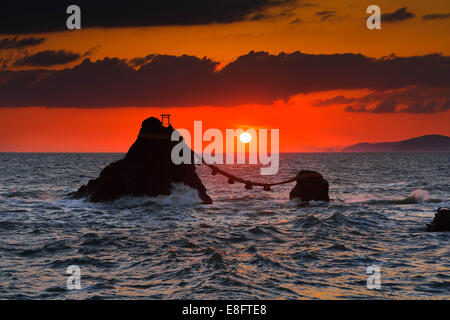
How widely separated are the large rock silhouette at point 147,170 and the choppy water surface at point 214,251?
927 mm

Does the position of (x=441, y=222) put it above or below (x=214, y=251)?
above

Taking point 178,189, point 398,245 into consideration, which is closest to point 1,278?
point 398,245

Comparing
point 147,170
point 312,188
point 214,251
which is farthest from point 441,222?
point 147,170

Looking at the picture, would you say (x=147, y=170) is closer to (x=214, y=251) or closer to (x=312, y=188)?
(x=312, y=188)

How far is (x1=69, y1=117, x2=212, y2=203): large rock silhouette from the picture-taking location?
110 feet

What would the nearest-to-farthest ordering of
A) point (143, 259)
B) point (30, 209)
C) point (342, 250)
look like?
point (143, 259) → point (342, 250) → point (30, 209)

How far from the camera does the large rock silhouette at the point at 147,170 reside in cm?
Answer: 3347

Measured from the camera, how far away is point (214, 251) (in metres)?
19.4

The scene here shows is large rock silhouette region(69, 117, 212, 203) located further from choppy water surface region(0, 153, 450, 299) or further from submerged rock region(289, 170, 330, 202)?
submerged rock region(289, 170, 330, 202)

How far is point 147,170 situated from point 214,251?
49.3ft

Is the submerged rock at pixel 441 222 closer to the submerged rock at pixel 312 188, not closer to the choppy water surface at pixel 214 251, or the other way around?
the choppy water surface at pixel 214 251

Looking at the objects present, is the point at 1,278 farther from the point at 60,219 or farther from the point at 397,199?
the point at 397,199

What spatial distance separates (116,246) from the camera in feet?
67.7
